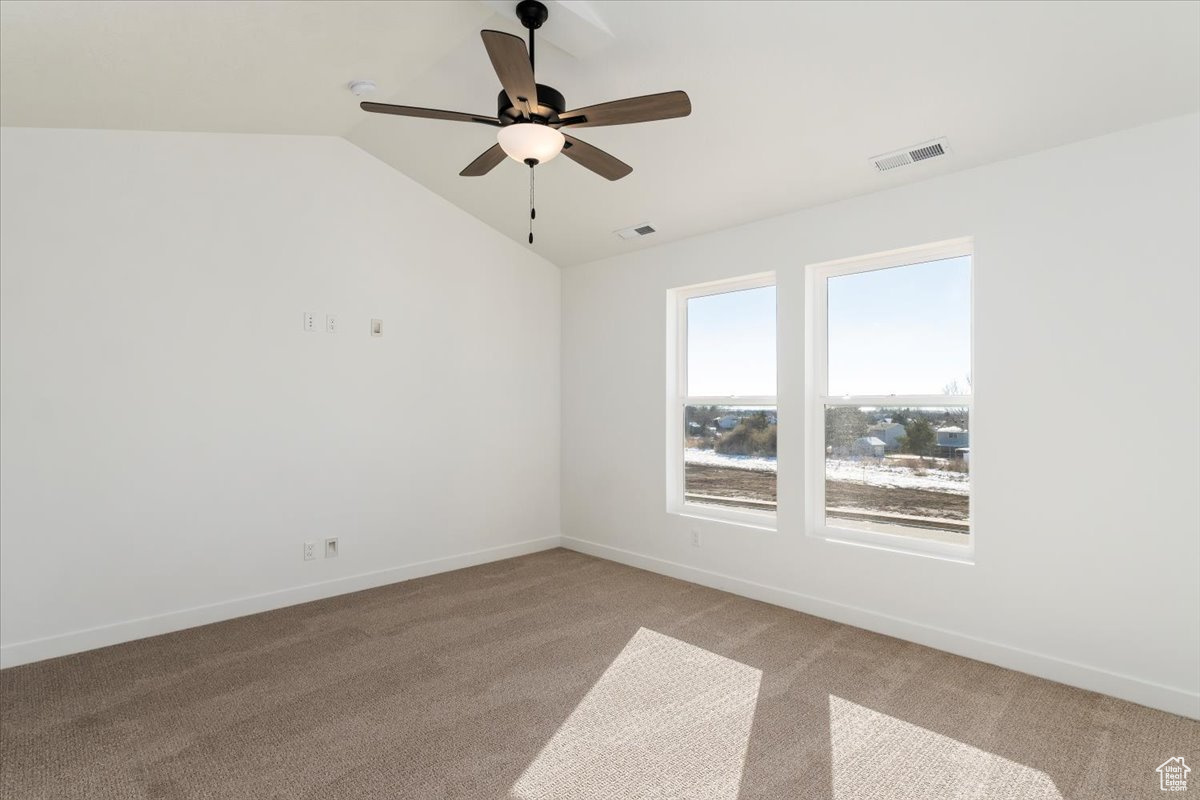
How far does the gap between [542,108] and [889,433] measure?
2.66 metres

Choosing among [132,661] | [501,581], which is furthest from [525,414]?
[132,661]

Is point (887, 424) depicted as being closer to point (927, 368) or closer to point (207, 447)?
point (927, 368)

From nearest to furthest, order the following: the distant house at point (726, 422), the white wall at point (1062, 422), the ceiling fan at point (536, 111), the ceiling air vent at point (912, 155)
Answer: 1. the ceiling fan at point (536, 111)
2. the white wall at point (1062, 422)
3. the ceiling air vent at point (912, 155)
4. the distant house at point (726, 422)

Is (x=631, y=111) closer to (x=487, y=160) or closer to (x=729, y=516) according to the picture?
(x=487, y=160)

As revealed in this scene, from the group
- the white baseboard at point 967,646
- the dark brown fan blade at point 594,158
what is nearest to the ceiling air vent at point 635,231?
the dark brown fan blade at point 594,158

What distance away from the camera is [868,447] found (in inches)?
147

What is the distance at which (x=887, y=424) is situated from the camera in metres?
3.65

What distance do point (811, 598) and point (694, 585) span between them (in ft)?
2.89

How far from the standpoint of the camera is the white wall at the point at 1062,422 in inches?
103

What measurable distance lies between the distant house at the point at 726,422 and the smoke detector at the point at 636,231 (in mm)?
1463

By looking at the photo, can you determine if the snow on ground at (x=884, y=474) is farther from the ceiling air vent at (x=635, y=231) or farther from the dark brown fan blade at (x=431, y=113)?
the dark brown fan blade at (x=431, y=113)

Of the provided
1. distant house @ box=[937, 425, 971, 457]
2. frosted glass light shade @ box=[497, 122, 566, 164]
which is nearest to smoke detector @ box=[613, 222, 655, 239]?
frosted glass light shade @ box=[497, 122, 566, 164]

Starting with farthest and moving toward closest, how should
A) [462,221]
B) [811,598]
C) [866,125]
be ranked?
1. [462,221]
2. [811,598]
3. [866,125]

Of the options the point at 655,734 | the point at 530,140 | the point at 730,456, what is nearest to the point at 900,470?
the point at 730,456
